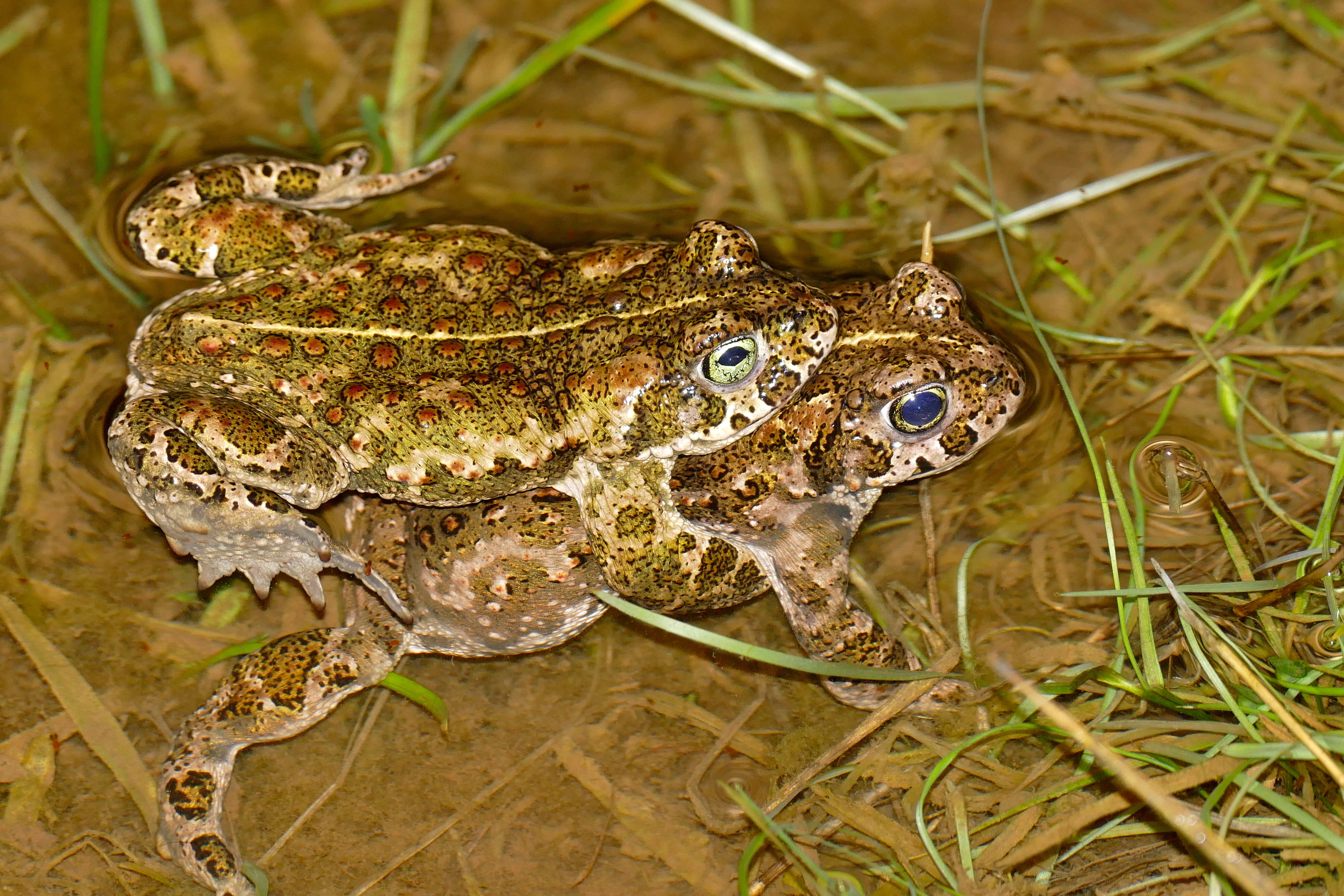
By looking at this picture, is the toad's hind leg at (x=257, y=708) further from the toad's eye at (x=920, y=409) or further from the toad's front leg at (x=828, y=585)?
the toad's eye at (x=920, y=409)

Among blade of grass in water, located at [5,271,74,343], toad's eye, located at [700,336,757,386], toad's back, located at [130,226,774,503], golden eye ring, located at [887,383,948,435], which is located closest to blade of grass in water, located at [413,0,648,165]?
toad's back, located at [130,226,774,503]

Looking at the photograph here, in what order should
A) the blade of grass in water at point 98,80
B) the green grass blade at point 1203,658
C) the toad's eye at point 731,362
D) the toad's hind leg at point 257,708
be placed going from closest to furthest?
the toad's eye at point 731,362
the green grass blade at point 1203,658
the toad's hind leg at point 257,708
the blade of grass in water at point 98,80

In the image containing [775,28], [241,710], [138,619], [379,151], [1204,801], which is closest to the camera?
[1204,801]

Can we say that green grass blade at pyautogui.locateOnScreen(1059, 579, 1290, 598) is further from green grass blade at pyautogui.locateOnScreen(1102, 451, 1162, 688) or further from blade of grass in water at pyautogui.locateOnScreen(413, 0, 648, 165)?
blade of grass in water at pyautogui.locateOnScreen(413, 0, 648, 165)

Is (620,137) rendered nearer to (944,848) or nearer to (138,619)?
(138,619)

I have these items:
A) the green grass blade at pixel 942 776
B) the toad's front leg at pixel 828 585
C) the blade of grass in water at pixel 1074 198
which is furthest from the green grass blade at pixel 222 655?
the blade of grass in water at pixel 1074 198

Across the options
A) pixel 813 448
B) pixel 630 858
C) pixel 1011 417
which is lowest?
pixel 630 858

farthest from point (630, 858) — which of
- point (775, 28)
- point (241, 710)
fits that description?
point (775, 28)
